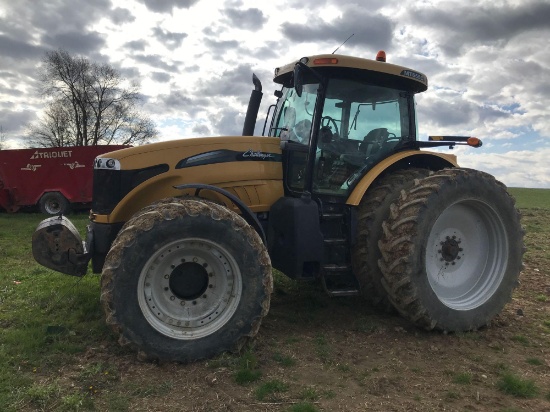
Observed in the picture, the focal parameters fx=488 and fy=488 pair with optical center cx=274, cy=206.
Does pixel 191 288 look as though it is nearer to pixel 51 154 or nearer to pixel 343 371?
pixel 343 371

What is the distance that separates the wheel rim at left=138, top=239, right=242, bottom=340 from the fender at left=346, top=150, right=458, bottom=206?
1.57 metres

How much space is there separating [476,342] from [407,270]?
1.02m

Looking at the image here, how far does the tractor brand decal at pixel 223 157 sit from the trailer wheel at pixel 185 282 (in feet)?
2.10

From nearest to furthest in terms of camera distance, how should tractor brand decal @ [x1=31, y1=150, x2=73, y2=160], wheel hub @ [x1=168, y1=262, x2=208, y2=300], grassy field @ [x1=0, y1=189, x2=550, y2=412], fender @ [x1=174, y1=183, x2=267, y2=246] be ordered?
1. grassy field @ [x1=0, y1=189, x2=550, y2=412]
2. wheel hub @ [x1=168, y1=262, x2=208, y2=300]
3. fender @ [x1=174, y1=183, x2=267, y2=246]
4. tractor brand decal @ [x1=31, y1=150, x2=73, y2=160]

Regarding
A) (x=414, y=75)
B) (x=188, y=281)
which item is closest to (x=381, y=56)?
(x=414, y=75)

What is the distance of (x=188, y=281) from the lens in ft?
13.7

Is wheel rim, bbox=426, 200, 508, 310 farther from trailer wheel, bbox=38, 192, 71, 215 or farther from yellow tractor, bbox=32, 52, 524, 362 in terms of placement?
trailer wheel, bbox=38, 192, 71, 215

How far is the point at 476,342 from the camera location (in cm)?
471

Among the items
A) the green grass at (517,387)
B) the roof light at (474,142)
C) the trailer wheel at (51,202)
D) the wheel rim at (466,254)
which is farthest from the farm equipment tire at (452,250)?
the trailer wheel at (51,202)

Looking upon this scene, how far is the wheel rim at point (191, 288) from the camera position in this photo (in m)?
4.05

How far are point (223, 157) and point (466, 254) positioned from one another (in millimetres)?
2824

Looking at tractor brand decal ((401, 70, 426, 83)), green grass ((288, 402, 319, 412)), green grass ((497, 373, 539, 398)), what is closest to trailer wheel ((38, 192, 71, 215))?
tractor brand decal ((401, 70, 426, 83))

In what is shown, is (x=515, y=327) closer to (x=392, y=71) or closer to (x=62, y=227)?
(x=392, y=71)

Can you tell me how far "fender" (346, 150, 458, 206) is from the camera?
16.4 feet
